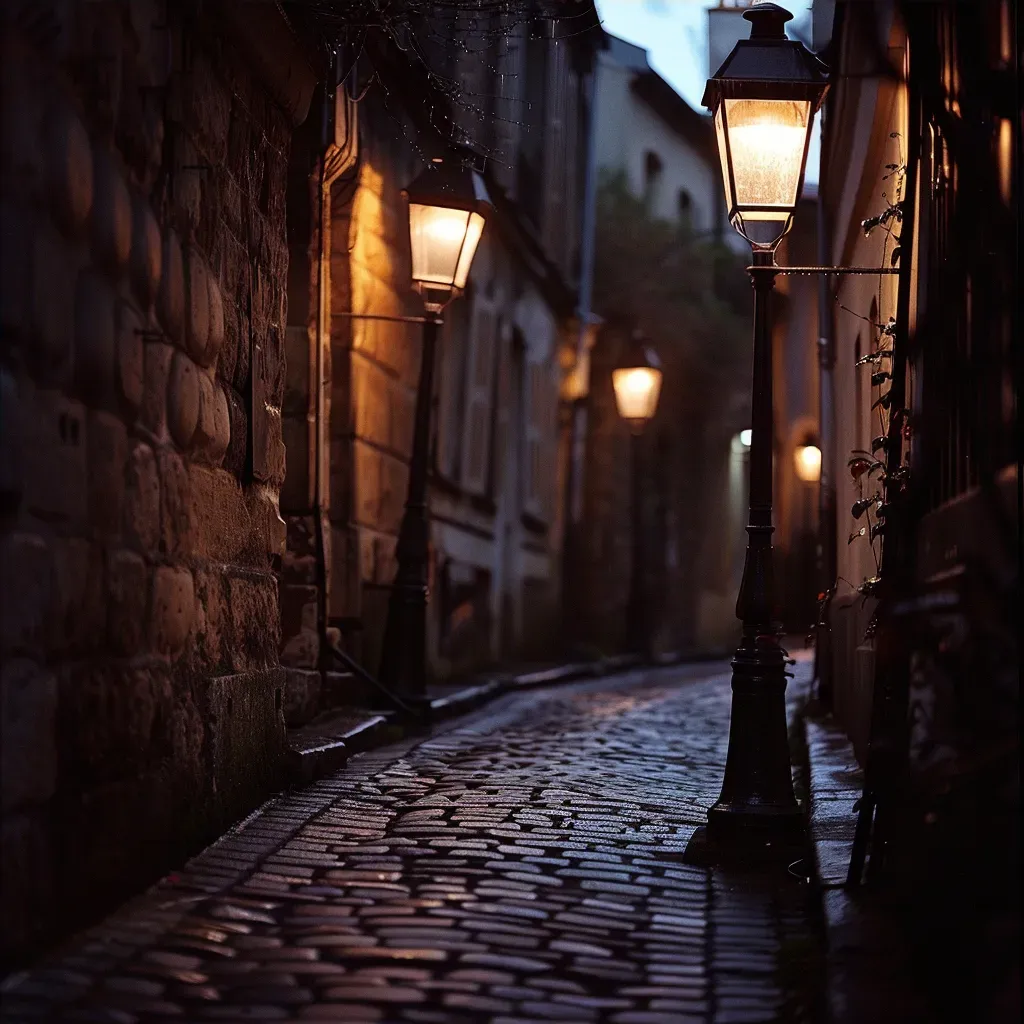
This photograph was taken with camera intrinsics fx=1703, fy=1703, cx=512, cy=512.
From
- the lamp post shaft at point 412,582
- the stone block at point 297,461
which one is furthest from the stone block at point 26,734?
the lamp post shaft at point 412,582

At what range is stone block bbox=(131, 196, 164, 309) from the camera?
4.55m

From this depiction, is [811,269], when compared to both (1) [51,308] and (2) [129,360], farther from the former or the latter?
(1) [51,308]

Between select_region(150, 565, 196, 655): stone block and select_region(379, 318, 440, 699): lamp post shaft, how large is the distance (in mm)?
4341

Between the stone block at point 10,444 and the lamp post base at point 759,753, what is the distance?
9.85ft

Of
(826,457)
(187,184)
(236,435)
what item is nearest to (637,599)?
(826,457)

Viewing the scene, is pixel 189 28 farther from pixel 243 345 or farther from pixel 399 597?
pixel 399 597

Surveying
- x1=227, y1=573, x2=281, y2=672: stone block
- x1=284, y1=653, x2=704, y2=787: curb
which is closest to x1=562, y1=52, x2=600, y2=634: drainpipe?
x1=284, y1=653, x2=704, y2=787: curb

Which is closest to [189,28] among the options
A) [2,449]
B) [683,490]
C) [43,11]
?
[43,11]

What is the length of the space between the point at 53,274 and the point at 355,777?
12.6 ft

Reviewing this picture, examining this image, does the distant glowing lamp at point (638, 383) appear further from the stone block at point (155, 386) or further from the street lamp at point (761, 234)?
the stone block at point (155, 386)

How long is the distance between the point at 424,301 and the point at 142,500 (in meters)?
5.00

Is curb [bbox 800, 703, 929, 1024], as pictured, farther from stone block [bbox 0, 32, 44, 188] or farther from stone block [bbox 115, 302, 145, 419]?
stone block [bbox 0, 32, 44, 188]

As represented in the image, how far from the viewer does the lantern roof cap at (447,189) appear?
931 centimetres

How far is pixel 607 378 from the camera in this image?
19625 millimetres
